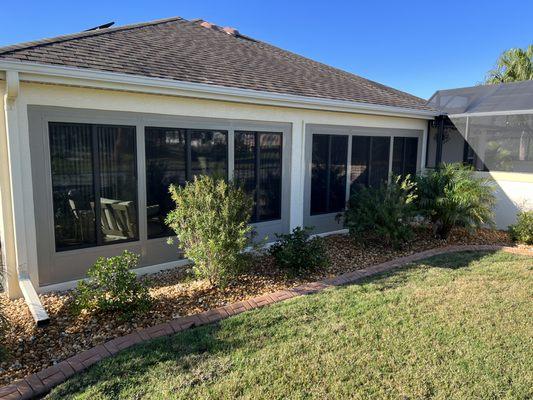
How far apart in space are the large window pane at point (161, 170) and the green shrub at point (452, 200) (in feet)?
18.4

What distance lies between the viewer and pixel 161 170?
→ 6.36 m

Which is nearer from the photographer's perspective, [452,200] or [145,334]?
[145,334]

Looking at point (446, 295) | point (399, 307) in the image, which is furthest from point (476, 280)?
point (399, 307)

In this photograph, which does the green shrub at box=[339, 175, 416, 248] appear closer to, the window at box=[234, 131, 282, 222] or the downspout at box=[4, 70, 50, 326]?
the window at box=[234, 131, 282, 222]

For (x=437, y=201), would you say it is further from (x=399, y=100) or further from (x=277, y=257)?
(x=277, y=257)

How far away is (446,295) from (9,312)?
595 cm

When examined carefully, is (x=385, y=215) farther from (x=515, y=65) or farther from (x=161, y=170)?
(x=515, y=65)

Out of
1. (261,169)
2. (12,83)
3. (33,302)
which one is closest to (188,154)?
(261,169)

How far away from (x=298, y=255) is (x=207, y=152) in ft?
8.28

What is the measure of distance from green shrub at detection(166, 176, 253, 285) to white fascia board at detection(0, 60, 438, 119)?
1648 mm

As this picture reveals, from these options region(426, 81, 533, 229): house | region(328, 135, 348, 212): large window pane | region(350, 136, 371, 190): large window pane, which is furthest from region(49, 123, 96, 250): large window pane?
region(426, 81, 533, 229): house

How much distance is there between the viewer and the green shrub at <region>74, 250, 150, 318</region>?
445cm

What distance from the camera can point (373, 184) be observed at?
33.3ft

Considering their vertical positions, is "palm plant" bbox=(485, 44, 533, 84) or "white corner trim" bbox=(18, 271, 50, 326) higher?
"palm plant" bbox=(485, 44, 533, 84)
